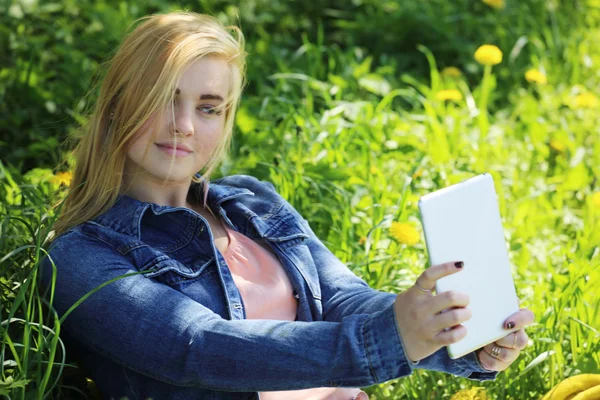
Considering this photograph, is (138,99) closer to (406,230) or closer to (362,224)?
(406,230)

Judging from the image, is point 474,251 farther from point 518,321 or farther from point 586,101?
point 586,101

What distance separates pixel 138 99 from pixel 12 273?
54 cm

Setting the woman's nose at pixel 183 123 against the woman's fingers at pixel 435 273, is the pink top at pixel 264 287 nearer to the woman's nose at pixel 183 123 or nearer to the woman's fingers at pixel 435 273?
the woman's nose at pixel 183 123

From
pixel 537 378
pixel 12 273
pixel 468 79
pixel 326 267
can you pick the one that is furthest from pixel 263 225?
pixel 468 79

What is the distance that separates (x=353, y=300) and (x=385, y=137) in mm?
1405

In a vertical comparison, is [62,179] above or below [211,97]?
below

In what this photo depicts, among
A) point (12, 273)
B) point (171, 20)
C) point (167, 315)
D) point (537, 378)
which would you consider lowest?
point (537, 378)

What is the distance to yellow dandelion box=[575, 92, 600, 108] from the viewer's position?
381 centimetres

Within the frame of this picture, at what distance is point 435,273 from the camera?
5.19 ft

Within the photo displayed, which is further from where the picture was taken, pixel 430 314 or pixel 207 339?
pixel 207 339

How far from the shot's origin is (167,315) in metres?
1.74

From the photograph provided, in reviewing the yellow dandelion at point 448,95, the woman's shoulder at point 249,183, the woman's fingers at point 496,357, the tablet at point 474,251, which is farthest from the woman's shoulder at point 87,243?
the yellow dandelion at point 448,95

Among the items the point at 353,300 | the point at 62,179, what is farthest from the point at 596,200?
the point at 62,179

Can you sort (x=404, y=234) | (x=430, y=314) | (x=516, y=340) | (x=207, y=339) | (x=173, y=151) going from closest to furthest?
(x=430, y=314), (x=207, y=339), (x=516, y=340), (x=173, y=151), (x=404, y=234)
